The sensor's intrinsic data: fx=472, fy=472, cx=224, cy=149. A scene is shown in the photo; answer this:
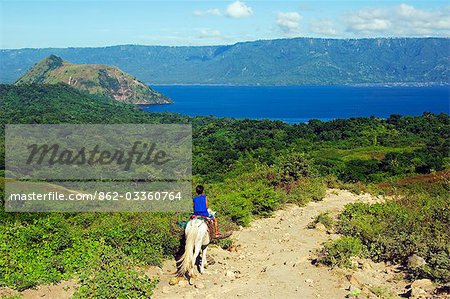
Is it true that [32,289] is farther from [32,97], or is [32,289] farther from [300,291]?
[32,97]

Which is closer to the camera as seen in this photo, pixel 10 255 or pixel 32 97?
pixel 10 255

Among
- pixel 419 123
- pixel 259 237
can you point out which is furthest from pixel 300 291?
pixel 419 123

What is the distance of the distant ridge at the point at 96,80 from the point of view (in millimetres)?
183625

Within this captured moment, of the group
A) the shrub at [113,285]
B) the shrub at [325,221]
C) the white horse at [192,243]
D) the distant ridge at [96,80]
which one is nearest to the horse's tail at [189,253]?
the white horse at [192,243]

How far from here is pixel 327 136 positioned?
63.8m

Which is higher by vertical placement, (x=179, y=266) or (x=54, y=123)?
(x=179, y=266)

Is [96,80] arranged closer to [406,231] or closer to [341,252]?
[406,231]

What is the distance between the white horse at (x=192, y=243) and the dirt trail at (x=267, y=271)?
277mm

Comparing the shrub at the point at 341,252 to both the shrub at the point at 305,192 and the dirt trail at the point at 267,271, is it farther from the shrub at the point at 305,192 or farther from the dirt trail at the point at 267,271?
the shrub at the point at 305,192

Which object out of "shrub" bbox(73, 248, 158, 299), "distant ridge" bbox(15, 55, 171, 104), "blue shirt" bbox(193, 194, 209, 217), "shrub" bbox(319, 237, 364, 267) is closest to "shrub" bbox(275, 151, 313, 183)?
"shrub" bbox(319, 237, 364, 267)

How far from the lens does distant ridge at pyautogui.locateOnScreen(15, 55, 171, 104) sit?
18362cm

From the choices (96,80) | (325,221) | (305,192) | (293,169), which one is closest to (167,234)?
(325,221)

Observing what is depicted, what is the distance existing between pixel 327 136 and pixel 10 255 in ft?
190

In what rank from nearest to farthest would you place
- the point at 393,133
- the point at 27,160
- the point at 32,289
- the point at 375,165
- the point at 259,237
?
1. the point at 32,289
2. the point at 259,237
3. the point at 375,165
4. the point at 27,160
5. the point at 393,133
